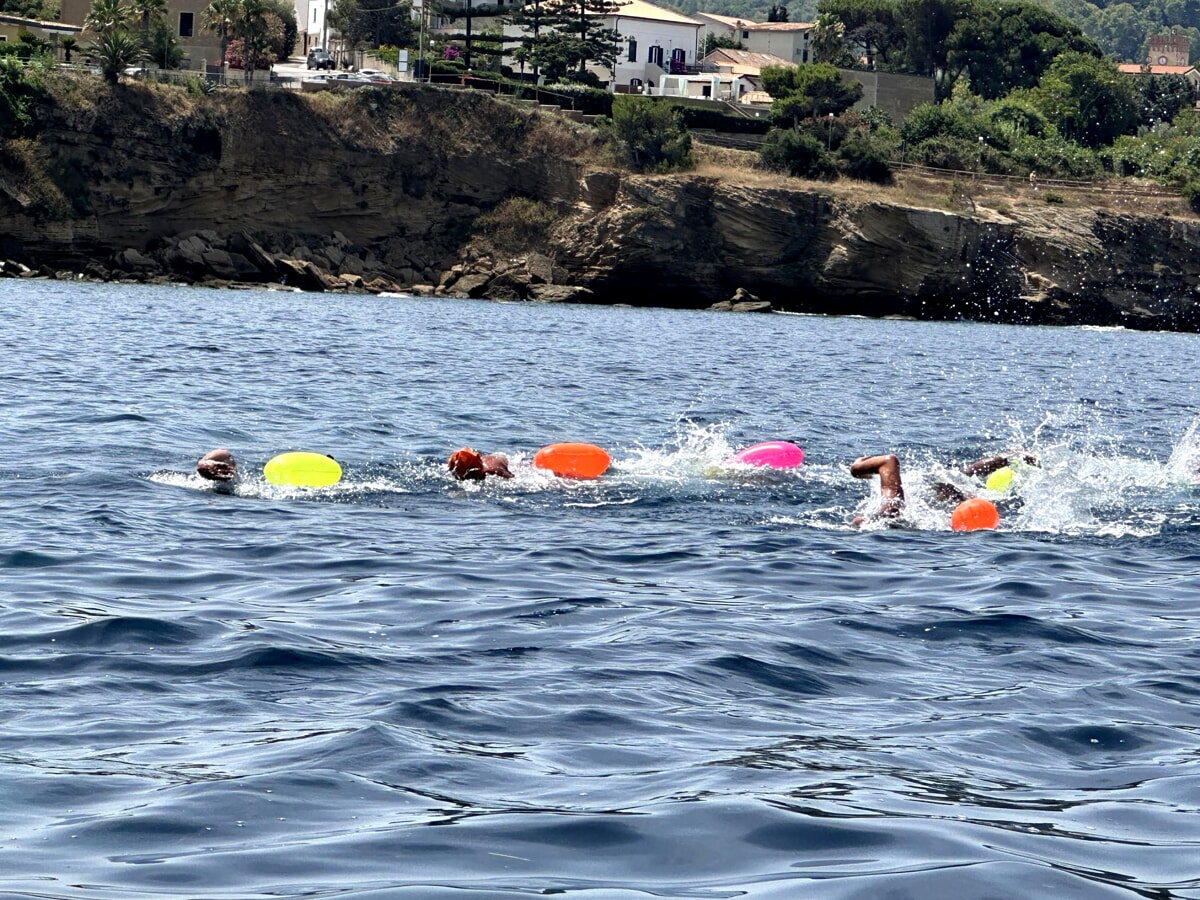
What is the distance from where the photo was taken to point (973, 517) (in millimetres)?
13383

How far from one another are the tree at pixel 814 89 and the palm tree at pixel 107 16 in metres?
31.5

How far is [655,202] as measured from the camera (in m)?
67.4

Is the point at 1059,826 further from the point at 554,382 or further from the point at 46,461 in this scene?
the point at 554,382

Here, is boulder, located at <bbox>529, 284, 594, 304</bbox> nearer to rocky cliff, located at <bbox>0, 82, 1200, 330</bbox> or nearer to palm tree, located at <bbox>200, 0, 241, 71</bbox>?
rocky cliff, located at <bbox>0, 82, 1200, 330</bbox>

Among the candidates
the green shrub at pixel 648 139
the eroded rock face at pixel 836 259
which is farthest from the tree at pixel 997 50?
the green shrub at pixel 648 139

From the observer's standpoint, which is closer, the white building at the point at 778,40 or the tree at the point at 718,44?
the tree at the point at 718,44

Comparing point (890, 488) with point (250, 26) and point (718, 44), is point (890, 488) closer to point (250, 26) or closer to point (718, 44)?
point (250, 26)

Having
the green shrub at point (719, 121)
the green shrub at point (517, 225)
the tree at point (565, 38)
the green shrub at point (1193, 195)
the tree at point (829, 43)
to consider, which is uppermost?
the tree at point (829, 43)

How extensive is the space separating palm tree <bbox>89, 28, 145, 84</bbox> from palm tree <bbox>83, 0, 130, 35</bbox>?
1.41 meters

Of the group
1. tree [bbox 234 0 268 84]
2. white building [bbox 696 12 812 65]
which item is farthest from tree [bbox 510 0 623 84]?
white building [bbox 696 12 812 65]

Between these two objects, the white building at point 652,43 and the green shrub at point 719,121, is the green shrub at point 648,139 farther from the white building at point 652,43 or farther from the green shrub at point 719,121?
the white building at point 652,43

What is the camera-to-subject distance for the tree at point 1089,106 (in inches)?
3671

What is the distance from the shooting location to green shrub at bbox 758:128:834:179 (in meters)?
72.0

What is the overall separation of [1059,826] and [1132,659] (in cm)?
323
